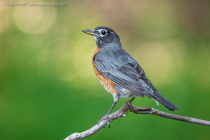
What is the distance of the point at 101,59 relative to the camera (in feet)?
10.4

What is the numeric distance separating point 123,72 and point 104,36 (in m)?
0.73

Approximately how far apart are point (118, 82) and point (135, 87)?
0.26 m

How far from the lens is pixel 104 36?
335cm

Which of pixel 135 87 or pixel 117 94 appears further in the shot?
pixel 117 94

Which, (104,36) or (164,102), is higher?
(104,36)

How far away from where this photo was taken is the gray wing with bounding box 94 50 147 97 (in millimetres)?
2639

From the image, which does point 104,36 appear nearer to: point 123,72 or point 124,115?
point 123,72

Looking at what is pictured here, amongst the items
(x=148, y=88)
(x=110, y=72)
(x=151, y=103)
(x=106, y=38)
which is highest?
(x=106, y=38)

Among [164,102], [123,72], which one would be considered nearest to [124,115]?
[164,102]

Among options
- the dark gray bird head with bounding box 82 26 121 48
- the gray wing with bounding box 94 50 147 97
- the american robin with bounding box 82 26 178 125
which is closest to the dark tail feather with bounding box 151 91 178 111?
the american robin with bounding box 82 26 178 125

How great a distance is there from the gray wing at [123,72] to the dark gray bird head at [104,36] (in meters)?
0.29

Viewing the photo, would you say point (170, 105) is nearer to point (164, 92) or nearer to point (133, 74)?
point (133, 74)

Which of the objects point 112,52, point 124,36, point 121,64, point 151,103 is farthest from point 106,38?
point 124,36

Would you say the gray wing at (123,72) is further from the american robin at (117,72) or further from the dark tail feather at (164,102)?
the dark tail feather at (164,102)
